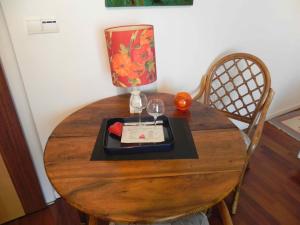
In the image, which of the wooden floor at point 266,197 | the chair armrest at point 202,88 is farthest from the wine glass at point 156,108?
the wooden floor at point 266,197

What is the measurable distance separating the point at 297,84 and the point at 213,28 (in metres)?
1.47

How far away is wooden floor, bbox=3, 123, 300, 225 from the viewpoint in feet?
4.71

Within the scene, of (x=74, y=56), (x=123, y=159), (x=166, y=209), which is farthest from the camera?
(x=74, y=56)

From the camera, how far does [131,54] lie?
1.02m

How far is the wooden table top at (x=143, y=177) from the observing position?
0.70m

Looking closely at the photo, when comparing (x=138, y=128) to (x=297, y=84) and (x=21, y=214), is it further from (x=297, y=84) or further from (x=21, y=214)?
(x=297, y=84)

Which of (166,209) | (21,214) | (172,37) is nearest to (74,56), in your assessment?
(172,37)

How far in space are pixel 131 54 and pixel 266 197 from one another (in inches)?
53.6

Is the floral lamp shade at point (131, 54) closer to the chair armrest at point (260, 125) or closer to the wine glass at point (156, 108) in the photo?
the wine glass at point (156, 108)

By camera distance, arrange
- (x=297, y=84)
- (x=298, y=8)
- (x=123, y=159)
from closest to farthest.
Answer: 1. (x=123, y=159)
2. (x=298, y=8)
3. (x=297, y=84)

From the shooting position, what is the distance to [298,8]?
6.13 ft

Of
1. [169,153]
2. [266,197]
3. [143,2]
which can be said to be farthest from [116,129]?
[266,197]

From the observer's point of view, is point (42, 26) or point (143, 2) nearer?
point (42, 26)

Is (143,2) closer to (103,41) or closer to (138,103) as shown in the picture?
(103,41)
